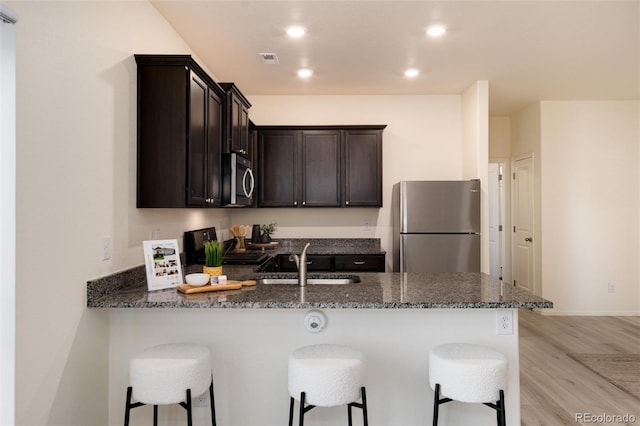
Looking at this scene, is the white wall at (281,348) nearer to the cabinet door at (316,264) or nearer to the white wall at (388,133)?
the cabinet door at (316,264)

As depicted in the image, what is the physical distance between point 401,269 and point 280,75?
2.34 metres

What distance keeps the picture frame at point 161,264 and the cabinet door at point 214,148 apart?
2.19ft

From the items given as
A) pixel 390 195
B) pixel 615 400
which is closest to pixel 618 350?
pixel 615 400

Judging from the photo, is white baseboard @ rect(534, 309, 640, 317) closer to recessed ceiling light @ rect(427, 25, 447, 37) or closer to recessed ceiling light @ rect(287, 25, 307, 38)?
recessed ceiling light @ rect(427, 25, 447, 37)

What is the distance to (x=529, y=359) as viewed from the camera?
3689 mm

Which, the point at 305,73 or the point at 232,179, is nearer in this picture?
the point at 232,179

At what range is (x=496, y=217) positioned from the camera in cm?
631

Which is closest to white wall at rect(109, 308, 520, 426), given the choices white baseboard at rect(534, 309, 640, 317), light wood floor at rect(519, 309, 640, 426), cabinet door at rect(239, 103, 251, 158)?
light wood floor at rect(519, 309, 640, 426)

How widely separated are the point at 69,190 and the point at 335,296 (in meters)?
1.33

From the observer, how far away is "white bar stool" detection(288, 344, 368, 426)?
171 centimetres

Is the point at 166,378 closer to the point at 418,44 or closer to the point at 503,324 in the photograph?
the point at 503,324

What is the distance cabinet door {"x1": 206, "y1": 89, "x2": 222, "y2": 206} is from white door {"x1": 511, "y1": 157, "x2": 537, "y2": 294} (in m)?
4.25

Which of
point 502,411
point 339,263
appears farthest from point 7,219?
point 339,263

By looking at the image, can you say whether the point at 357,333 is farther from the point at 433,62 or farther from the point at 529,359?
the point at 433,62
